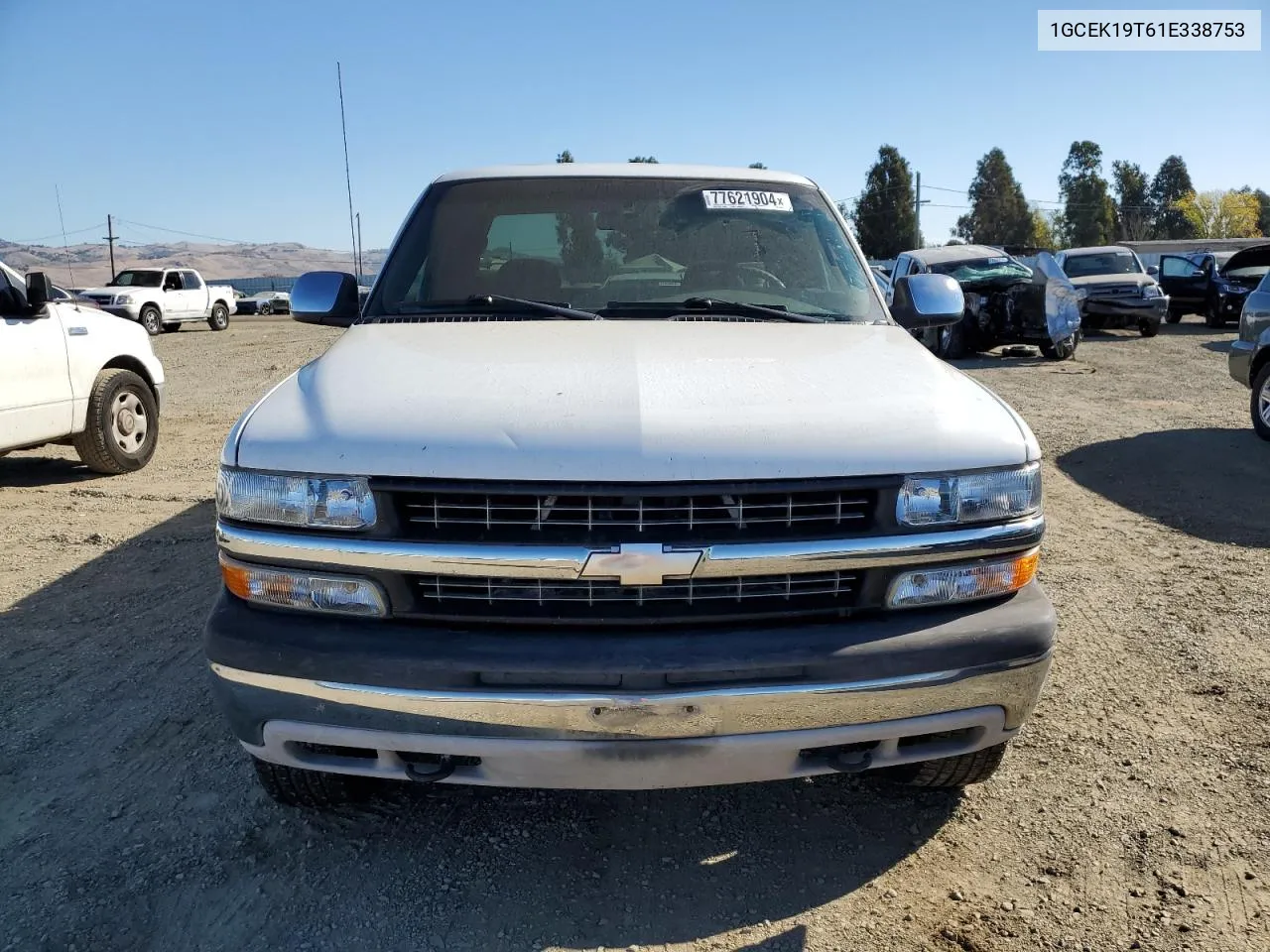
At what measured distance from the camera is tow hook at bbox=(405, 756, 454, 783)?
2219 mm

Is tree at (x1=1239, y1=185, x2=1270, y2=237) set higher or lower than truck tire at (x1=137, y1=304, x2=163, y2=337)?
higher

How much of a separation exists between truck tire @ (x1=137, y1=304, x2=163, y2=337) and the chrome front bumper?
2759 cm

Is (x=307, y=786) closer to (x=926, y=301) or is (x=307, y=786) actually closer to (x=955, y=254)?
(x=926, y=301)

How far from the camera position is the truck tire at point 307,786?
256 centimetres

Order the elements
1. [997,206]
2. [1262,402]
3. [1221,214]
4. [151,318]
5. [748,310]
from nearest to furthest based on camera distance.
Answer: [748,310]
[1262,402]
[151,318]
[997,206]
[1221,214]

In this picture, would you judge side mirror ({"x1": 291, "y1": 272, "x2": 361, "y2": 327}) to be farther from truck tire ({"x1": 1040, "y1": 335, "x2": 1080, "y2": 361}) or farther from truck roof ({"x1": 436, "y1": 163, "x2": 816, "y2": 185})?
truck tire ({"x1": 1040, "y1": 335, "x2": 1080, "y2": 361})

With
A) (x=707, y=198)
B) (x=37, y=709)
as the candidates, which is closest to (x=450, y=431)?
(x=707, y=198)

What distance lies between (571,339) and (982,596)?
1391mm

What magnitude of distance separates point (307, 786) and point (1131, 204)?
349ft

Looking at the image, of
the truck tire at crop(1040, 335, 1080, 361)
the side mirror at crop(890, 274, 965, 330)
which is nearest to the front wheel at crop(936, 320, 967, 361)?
the truck tire at crop(1040, 335, 1080, 361)

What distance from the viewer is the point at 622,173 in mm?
3801

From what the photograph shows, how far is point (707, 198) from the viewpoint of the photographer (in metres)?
3.70

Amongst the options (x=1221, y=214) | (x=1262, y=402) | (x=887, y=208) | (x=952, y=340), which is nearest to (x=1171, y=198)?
(x=1221, y=214)

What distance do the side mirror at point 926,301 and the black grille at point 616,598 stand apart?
173cm
